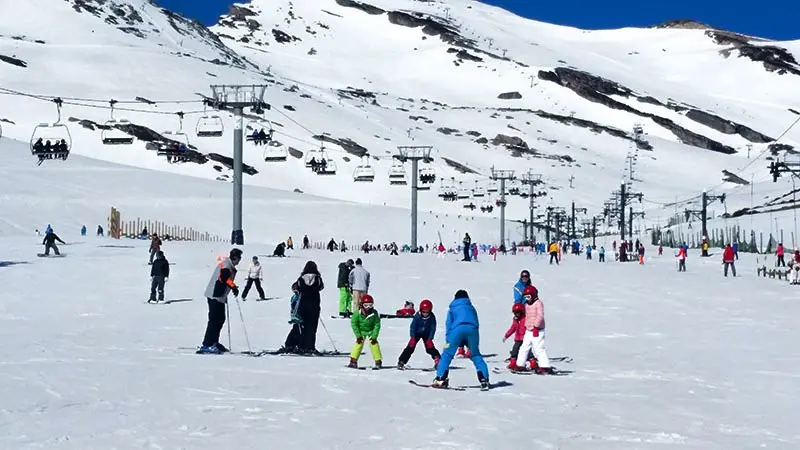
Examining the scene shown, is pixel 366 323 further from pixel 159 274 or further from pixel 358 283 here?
pixel 159 274

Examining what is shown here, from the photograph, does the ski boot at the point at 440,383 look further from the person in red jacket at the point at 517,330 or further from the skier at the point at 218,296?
the skier at the point at 218,296

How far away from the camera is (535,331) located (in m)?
15.7

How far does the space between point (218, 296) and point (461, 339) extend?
4651 mm

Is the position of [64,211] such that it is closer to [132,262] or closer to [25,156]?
[25,156]

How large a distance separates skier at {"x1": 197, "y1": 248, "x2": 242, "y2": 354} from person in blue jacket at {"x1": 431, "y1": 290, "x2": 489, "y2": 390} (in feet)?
13.8

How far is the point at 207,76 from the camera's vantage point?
180 metres

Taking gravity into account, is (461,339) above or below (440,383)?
above

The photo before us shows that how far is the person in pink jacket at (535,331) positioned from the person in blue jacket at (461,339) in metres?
1.79

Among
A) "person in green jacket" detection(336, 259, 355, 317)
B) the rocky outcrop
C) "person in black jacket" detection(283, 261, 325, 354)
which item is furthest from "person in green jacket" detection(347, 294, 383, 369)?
the rocky outcrop

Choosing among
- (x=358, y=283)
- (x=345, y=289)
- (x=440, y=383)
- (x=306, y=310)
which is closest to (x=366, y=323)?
(x=306, y=310)

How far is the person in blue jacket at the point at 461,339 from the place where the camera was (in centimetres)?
1384

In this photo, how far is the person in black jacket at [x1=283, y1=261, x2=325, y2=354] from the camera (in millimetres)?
16953

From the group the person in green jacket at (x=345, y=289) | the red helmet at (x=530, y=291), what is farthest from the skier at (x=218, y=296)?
the person in green jacket at (x=345, y=289)

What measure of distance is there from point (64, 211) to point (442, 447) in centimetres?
6982
